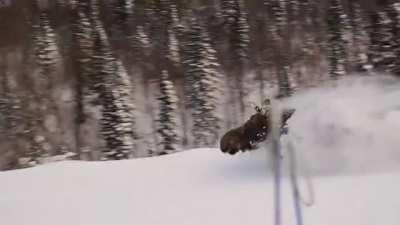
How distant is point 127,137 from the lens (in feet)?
65.6

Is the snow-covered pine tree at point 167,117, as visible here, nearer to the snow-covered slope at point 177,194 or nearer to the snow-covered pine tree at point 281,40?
the snow-covered pine tree at point 281,40

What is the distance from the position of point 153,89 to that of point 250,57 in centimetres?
445

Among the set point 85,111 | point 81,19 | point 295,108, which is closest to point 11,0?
point 81,19

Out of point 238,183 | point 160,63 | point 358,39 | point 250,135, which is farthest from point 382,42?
point 238,183

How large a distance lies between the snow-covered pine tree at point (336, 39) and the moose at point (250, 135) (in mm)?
16455

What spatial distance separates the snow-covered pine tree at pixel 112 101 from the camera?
19.9 metres

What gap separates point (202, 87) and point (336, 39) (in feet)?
23.1

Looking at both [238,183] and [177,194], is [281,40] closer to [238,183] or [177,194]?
[238,183]

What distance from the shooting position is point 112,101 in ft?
69.9

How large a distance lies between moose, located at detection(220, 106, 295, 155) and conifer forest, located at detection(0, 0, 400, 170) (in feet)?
37.5

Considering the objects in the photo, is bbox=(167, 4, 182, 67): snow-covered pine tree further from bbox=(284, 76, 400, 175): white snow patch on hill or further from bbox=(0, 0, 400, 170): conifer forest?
bbox=(284, 76, 400, 175): white snow patch on hill

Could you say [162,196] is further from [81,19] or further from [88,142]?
[81,19]

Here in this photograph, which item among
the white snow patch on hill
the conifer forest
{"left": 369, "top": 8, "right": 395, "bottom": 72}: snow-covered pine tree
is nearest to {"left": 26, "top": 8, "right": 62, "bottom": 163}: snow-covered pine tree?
the conifer forest

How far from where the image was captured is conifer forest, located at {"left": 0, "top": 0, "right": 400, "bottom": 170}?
850 inches
